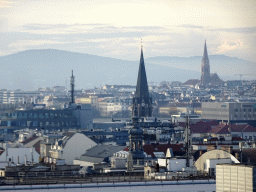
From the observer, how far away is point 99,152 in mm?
77125

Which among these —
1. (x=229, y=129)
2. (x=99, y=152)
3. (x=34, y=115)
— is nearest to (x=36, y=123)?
(x=34, y=115)

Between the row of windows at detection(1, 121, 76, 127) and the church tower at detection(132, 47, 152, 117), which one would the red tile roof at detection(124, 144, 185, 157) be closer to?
the row of windows at detection(1, 121, 76, 127)

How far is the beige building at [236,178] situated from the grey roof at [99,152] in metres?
37.8

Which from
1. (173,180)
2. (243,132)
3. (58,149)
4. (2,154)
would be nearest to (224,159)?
(173,180)

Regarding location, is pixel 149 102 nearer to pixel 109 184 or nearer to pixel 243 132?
Answer: pixel 243 132

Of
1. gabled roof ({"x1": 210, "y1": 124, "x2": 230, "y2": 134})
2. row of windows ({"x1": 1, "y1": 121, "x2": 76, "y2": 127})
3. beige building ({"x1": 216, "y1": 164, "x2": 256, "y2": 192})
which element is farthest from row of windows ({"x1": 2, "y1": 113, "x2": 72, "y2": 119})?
beige building ({"x1": 216, "y1": 164, "x2": 256, "y2": 192})

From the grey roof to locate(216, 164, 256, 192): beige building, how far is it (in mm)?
→ 37789

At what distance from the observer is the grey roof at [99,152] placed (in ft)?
246

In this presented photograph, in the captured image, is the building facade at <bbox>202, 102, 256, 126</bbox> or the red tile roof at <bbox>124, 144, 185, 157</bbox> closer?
the red tile roof at <bbox>124, 144, 185, 157</bbox>

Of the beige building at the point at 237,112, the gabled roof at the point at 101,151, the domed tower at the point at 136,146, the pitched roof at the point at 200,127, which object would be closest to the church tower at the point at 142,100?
the pitched roof at the point at 200,127

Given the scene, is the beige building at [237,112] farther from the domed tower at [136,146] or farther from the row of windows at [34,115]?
the domed tower at [136,146]

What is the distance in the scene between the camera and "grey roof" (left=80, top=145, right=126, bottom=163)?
2948 inches

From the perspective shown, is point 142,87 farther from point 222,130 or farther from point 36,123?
point 222,130

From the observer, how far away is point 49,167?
5809cm
